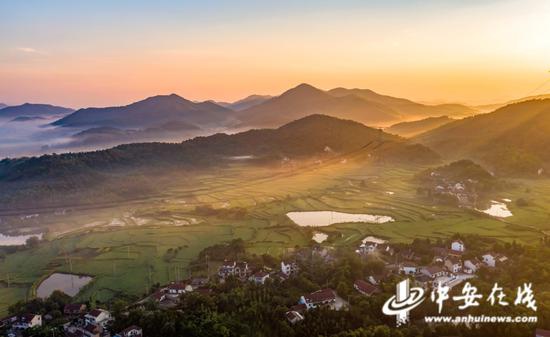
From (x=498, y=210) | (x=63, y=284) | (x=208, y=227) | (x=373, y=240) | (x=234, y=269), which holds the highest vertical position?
(x=234, y=269)

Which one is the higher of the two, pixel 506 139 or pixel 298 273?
pixel 506 139

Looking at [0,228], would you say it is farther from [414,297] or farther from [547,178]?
[547,178]

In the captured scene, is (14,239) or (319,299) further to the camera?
(14,239)

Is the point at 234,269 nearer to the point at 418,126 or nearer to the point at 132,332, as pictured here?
the point at 132,332

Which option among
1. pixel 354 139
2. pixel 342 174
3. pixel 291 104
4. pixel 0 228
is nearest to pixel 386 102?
pixel 291 104

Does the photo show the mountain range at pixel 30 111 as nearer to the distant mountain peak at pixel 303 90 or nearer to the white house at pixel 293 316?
the distant mountain peak at pixel 303 90

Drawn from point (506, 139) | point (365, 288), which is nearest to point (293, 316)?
point (365, 288)

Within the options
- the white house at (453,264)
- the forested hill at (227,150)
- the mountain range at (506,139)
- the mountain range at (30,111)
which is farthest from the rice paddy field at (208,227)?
the mountain range at (30,111)
